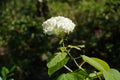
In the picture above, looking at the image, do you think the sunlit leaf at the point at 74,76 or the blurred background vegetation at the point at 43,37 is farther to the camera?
the blurred background vegetation at the point at 43,37

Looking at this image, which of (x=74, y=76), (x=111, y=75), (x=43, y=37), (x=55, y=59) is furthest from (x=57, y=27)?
(x=43, y=37)

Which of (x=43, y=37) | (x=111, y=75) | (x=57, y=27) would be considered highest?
(x=57, y=27)

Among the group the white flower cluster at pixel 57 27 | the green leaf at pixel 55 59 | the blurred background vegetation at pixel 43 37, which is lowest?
the blurred background vegetation at pixel 43 37


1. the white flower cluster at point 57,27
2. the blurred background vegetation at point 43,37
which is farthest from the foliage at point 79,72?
the blurred background vegetation at point 43,37

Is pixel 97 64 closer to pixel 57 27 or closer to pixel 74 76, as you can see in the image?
pixel 74 76

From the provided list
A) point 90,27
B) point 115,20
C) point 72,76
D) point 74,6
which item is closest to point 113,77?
point 72,76

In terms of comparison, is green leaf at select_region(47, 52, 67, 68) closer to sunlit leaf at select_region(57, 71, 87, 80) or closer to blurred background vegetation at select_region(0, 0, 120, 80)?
sunlit leaf at select_region(57, 71, 87, 80)

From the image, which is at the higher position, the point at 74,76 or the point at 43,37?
the point at 74,76

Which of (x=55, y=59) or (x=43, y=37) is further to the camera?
(x=43, y=37)

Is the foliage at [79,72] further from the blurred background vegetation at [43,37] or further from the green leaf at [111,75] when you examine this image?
the blurred background vegetation at [43,37]

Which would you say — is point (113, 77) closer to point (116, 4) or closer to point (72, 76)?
point (72, 76)
